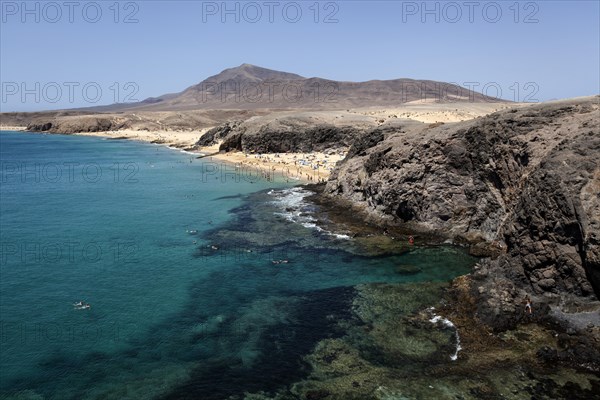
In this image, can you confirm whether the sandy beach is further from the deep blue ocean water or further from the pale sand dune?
the deep blue ocean water

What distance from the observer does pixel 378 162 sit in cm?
4756

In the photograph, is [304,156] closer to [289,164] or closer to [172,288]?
[289,164]

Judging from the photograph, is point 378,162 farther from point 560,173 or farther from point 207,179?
point 207,179

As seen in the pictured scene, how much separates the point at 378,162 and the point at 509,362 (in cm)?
2926

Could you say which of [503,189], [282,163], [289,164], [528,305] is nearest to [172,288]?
[528,305]

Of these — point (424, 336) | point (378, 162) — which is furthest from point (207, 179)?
point (424, 336)

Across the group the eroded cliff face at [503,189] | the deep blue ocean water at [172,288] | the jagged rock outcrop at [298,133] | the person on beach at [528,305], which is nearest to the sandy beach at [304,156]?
the jagged rock outcrop at [298,133]

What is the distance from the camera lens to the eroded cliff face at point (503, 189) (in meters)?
25.7

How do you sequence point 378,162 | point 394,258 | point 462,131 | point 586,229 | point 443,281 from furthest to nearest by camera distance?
point 378,162, point 462,131, point 394,258, point 443,281, point 586,229

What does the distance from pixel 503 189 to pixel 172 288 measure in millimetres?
26616

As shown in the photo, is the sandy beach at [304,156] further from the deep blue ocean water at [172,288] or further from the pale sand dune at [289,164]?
the deep blue ocean water at [172,288]

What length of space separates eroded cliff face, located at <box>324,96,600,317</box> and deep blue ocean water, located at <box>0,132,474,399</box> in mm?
4454

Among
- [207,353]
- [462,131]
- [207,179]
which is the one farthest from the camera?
[207,179]

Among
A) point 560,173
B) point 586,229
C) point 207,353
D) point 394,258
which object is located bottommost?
point 207,353
